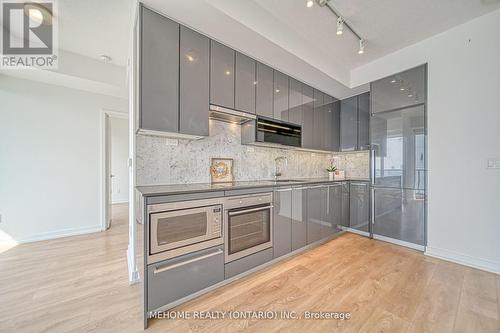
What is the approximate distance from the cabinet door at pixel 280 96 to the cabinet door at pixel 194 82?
105 centimetres

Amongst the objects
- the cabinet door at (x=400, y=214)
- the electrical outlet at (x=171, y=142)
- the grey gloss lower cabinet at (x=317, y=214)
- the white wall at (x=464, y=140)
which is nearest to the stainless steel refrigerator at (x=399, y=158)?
the cabinet door at (x=400, y=214)

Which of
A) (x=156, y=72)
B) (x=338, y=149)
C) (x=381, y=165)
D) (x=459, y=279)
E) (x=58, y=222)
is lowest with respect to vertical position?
(x=459, y=279)

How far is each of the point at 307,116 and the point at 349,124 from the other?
1.12 m

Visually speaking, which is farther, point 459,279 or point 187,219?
point 459,279

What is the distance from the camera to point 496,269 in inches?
83.6

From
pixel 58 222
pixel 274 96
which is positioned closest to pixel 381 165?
pixel 274 96

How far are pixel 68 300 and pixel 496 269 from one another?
14.3 feet

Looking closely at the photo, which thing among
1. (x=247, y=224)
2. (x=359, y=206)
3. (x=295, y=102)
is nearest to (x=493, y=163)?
(x=359, y=206)

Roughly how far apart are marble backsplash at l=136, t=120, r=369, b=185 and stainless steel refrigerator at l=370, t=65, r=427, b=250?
71 cm

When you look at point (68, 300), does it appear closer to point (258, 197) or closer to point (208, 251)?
point (208, 251)

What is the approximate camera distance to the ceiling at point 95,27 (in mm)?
2043

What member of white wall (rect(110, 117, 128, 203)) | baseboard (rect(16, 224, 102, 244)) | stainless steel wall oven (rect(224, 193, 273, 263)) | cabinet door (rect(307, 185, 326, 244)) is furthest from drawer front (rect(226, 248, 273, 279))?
white wall (rect(110, 117, 128, 203))

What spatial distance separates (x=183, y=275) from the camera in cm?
157

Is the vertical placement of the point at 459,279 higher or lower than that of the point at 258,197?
lower
